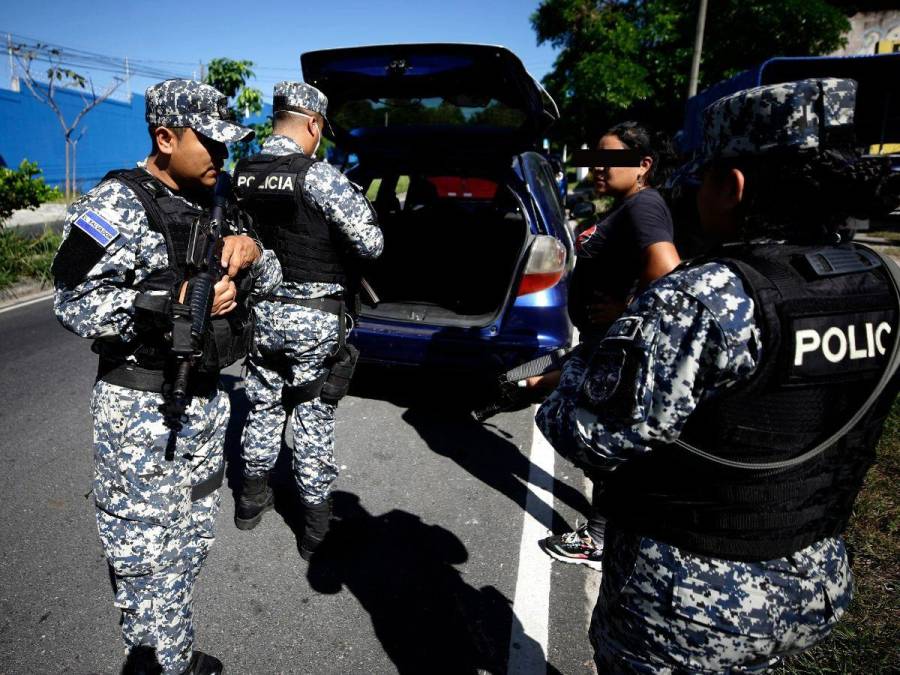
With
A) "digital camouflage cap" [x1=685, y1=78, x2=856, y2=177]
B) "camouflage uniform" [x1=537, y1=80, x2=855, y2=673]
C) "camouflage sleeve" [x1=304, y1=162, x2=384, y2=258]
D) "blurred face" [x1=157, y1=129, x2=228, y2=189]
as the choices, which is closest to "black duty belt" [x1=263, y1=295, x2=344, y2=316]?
"camouflage sleeve" [x1=304, y1=162, x2=384, y2=258]

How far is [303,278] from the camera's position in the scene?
2.57m

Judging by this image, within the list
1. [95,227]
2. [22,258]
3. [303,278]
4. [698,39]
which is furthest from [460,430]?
[698,39]

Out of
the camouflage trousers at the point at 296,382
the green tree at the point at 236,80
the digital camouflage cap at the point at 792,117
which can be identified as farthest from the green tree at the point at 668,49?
the digital camouflage cap at the point at 792,117

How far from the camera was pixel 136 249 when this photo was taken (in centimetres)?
174

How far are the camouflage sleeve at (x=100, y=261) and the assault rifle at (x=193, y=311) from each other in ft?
0.53

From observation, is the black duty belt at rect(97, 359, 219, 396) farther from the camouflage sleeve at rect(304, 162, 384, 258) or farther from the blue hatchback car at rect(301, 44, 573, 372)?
the blue hatchback car at rect(301, 44, 573, 372)

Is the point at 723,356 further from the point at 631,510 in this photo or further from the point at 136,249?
the point at 136,249

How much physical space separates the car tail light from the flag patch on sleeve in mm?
2451

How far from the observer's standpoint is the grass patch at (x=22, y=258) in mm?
7172

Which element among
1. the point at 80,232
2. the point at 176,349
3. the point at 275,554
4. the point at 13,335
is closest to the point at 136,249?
the point at 80,232

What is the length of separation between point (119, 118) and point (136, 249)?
25.3 meters

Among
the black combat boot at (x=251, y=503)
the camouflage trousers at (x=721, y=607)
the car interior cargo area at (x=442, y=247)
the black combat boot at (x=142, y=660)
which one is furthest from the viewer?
the car interior cargo area at (x=442, y=247)

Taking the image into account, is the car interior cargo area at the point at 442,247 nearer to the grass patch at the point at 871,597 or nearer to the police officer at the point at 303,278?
the police officer at the point at 303,278

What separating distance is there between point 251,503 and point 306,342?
889 mm
